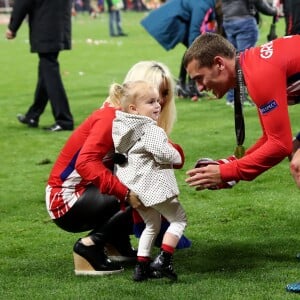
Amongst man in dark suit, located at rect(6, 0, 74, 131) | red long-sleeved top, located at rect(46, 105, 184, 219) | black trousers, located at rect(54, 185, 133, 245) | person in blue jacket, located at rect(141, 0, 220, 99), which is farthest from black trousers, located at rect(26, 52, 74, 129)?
black trousers, located at rect(54, 185, 133, 245)

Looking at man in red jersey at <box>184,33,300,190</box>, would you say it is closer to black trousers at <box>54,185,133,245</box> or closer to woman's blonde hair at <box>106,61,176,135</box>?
woman's blonde hair at <box>106,61,176,135</box>

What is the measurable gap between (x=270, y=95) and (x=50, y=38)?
239 inches

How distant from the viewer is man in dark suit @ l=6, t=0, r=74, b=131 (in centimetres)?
1047

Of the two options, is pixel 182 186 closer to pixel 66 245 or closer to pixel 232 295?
pixel 66 245

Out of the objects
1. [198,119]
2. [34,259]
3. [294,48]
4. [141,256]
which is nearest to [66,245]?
[34,259]

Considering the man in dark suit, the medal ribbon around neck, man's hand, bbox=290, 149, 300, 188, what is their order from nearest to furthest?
1. the medal ribbon around neck
2. man's hand, bbox=290, 149, 300, 188
3. the man in dark suit

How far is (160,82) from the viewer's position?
17.4ft

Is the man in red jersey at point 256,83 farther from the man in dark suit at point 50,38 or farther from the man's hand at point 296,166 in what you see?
the man in dark suit at point 50,38

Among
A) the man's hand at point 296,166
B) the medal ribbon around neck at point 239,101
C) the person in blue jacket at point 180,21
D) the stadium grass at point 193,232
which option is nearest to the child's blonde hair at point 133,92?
the medal ribbon around neck at point 239,101

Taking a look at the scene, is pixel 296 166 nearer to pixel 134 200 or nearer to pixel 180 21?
pixel 134 200

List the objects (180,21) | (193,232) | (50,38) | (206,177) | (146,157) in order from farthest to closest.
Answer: (180,21)
(50,38)
(193,232)
(146,157)
(206,177)

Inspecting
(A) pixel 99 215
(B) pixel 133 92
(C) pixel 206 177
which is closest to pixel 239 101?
(C) pixel 206 177

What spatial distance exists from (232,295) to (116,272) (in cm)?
85

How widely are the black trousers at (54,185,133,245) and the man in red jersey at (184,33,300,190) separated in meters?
0.56
